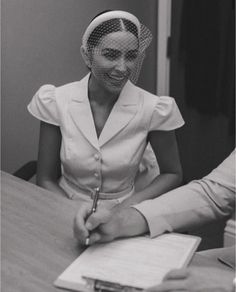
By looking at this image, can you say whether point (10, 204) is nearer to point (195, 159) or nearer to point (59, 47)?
point (59, 47)

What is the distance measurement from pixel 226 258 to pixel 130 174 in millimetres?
799

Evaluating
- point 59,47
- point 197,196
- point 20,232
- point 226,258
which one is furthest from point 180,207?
point 59,47

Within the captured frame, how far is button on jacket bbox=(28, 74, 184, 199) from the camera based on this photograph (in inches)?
77.2

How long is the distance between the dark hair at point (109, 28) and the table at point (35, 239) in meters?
0.61

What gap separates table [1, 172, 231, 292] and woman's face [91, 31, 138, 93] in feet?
1.72

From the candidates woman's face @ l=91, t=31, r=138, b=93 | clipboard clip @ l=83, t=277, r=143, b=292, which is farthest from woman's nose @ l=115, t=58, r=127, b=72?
clipboard clip @ l=83, t=277, r=143, b=292

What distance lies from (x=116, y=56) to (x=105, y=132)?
302 mm

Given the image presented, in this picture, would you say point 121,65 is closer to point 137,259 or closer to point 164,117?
point 164,117

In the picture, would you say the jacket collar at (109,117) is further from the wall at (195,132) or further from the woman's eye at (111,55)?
the wall at (195,132)

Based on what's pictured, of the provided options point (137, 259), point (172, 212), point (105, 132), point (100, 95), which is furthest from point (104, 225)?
point (100, 95)

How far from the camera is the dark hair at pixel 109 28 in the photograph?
185cm

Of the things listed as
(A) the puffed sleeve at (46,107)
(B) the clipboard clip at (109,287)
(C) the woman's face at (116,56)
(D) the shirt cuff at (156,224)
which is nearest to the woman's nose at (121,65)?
(C) the woman's face at (116,56)

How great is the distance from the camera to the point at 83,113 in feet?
6.56

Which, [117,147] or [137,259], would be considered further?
[117,147]
